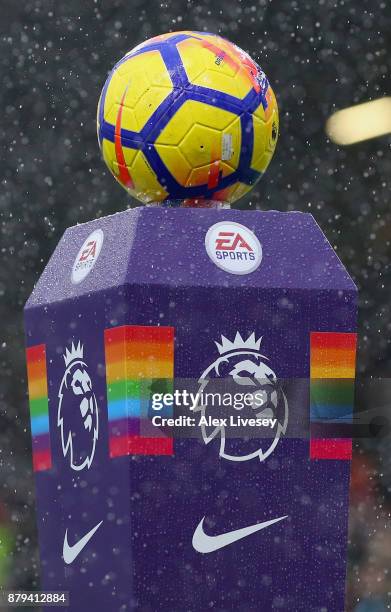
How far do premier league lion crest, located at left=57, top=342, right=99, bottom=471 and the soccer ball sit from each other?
0.77 m

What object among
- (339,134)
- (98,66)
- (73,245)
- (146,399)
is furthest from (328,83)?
(146,399)

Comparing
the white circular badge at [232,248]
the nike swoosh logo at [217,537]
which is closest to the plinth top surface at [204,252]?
the white circular badge at [232,248]

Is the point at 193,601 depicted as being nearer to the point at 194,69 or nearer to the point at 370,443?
the point at 194,69

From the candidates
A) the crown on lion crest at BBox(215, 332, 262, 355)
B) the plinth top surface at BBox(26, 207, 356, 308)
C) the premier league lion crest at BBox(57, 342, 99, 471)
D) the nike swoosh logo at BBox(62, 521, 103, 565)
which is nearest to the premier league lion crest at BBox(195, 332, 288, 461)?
the crown on lion crest at BBox(215, 332, 262, 355)

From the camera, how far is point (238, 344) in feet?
18.2

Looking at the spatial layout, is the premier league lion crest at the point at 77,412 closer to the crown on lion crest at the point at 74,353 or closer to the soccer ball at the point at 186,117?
the crown on lion crest at the point at 74,353

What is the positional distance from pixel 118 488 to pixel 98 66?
18.2 feet

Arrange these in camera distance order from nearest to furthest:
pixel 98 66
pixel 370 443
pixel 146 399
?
pixel 146 399
pixel 98 66
pixel 370 443

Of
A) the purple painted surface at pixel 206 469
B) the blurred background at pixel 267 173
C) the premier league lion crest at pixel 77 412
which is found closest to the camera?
the purple painted surface at pixel 206 469

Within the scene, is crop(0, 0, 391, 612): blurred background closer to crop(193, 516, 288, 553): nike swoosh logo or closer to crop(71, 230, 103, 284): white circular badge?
crop(71, 230, 103, 284): white circular badge

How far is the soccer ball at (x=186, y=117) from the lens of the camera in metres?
5.59

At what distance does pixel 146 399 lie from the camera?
17.9 ft

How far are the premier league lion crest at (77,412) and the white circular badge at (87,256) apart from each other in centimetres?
29

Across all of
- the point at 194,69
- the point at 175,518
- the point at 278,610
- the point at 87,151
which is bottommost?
the point at 278,610
